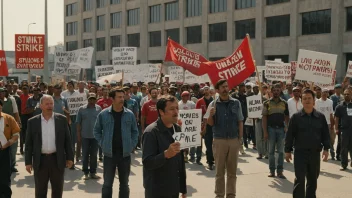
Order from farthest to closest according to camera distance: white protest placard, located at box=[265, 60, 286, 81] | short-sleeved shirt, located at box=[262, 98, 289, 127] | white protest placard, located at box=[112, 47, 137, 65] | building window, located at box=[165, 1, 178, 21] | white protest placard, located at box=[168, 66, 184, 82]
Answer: building window, located at box=[165, 1, 178, 21] < white protest placard, located at box=[168, 66, 184, 82] < white protest placard, located at box=[112, 47, 137, 65] < white protest placard, located at box=[265, 60, 286, 81] < short-sleeved shirt, located at box=[262, 98, 289, 127]

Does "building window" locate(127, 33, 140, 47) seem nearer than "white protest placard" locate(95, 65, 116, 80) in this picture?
No

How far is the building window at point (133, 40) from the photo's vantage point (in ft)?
208

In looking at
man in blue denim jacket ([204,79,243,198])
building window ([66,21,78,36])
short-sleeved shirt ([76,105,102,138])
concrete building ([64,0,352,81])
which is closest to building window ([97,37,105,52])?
concrete building ([64,0,352,81])

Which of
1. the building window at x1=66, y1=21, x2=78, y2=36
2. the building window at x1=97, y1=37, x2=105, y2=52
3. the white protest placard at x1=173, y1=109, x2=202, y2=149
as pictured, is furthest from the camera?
the building window at x1=66, y1=21, x2=78, y2=36

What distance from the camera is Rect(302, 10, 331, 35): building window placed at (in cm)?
4000

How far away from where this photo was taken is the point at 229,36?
4931 centimetres

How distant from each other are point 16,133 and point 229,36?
42352 mm

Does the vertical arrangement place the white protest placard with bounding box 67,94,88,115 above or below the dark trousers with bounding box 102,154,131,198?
above

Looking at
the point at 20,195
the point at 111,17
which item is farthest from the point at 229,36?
the point at 20,195

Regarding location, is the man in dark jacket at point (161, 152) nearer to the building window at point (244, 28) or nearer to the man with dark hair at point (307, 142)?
the man with dark hair at point (307, 142)

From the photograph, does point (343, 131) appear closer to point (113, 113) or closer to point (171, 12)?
point (113, 113)

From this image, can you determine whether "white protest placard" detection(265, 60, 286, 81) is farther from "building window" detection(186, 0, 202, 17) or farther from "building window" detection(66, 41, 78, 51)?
"building window" detection(66, 41, 78, 51)

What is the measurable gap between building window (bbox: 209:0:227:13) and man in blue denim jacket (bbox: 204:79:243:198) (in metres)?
42.3

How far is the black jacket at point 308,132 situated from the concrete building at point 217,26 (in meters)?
31.7
